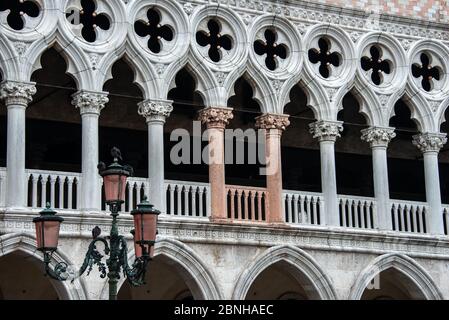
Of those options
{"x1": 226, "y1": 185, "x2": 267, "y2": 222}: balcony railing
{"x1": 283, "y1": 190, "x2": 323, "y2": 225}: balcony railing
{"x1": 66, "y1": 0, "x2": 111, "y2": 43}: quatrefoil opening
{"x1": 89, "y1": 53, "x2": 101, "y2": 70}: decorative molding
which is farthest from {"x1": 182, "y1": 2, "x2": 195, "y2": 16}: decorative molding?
{"x1": 283, "y1": 190, "x2": 323, "y2": 225}: balcony railing

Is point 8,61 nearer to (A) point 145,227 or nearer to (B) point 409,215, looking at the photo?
(A) point 145,227

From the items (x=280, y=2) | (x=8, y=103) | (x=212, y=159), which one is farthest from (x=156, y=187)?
(x=280, y=2)

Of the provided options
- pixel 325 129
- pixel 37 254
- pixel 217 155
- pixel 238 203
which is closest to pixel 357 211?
pixel 325 129

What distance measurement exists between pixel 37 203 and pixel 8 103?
1.77m

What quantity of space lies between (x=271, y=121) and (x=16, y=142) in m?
4.21

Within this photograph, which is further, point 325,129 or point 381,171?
point 381,171

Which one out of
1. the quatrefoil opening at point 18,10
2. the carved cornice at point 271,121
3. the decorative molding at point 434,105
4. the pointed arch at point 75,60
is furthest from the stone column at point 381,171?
the quatrefoil opening at point 18,10

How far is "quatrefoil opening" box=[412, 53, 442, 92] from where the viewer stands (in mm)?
20438

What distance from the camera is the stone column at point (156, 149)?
17578 mm

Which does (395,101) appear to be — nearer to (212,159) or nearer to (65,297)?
(212,159)

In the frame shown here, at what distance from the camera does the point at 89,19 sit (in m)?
17.8

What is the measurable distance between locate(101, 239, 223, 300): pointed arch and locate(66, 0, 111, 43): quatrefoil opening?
10.8 feet

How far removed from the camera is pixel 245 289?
17891 millimetres

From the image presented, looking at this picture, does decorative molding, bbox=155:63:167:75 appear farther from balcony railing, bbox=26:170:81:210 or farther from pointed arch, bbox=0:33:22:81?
pointed arch, bbox=0:33:22:81
